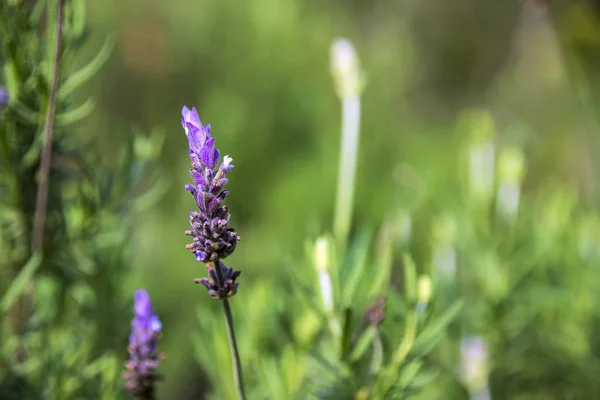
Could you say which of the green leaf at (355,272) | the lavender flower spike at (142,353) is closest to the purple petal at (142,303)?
the lavender flower spike at (142,353)

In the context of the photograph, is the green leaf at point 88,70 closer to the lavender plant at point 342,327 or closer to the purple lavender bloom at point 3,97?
the purple lavender bloom at point 3,97

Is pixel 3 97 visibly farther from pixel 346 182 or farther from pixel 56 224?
pixel 346 182

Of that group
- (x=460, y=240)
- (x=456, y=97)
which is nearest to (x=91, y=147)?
(x=460, y=240)

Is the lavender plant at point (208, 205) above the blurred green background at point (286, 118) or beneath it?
beneath

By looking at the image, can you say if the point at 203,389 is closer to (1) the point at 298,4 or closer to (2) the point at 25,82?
(2) the point at 25,82

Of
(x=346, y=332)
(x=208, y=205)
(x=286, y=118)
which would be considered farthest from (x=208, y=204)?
(x=286, y=118)

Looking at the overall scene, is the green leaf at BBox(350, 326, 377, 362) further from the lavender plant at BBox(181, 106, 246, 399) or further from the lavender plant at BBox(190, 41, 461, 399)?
the lavender plant at BBox(181, 106, 246, 399)
